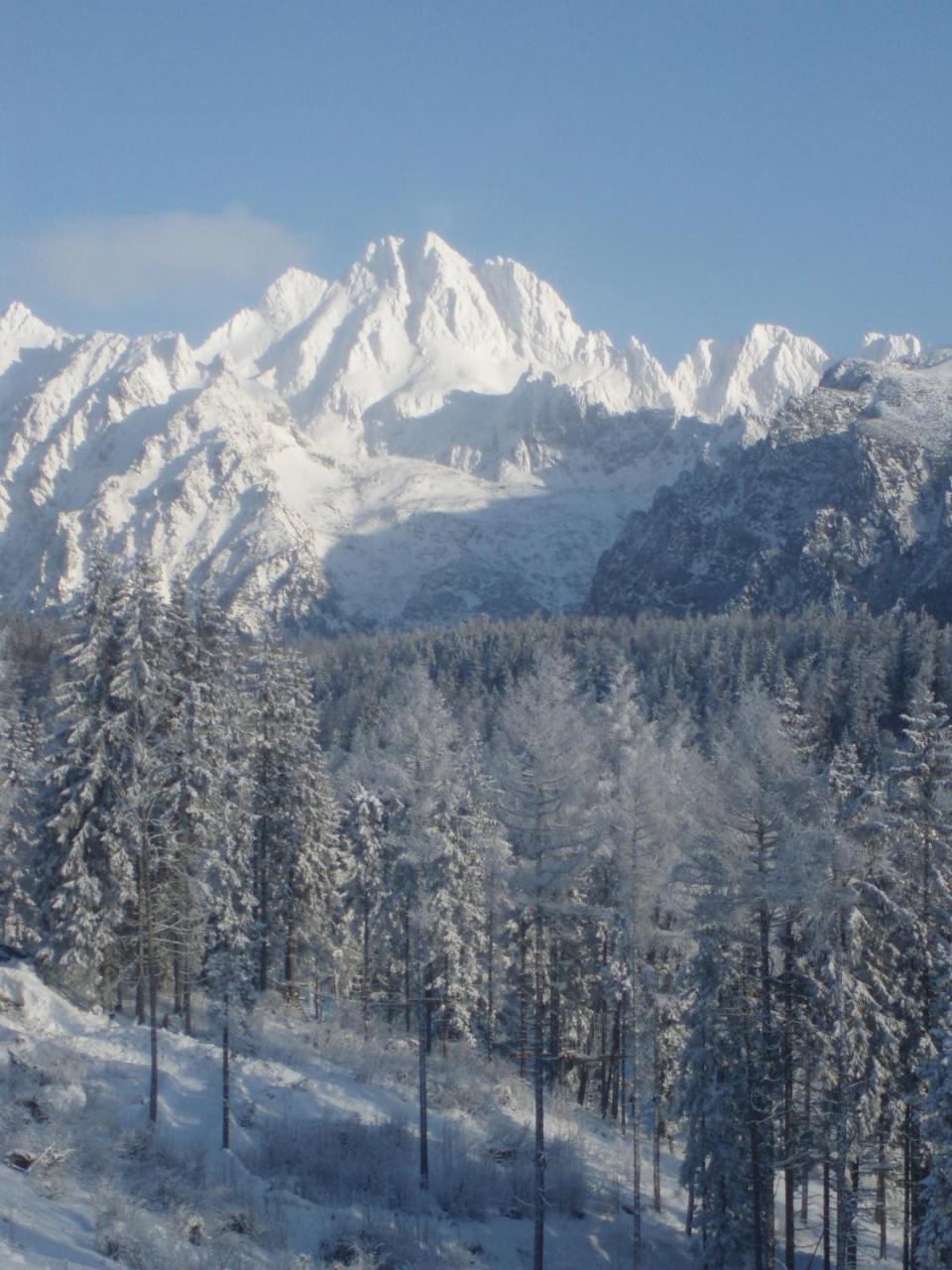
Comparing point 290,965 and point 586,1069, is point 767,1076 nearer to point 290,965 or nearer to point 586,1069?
point 586,1069

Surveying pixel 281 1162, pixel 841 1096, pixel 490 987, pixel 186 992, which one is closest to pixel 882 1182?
pixel 841 1096

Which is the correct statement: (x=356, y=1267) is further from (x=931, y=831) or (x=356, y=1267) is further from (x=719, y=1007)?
(x=931, y=831)

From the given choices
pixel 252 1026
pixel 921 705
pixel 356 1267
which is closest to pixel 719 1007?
pixel 921 705

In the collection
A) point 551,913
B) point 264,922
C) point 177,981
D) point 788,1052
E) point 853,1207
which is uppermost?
point 551,913

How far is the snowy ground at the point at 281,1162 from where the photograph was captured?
54.6 ft

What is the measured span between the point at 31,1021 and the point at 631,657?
10060cm

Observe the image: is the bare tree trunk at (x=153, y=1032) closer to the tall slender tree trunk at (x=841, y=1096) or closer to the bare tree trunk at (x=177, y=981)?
the bare tree trunk at (x=177, y=981)

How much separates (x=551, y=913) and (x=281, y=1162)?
8373 millimetres

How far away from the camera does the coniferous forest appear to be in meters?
20.8

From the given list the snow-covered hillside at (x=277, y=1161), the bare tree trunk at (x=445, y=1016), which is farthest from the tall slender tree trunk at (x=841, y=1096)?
the bare tree trunk at (x=445, y=1016)

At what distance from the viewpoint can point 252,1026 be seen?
3219 cm

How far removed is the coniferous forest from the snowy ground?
20.7 inches

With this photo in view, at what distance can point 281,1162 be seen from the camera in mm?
23594

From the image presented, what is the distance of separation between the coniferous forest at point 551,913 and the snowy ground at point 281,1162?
526 millimetres
